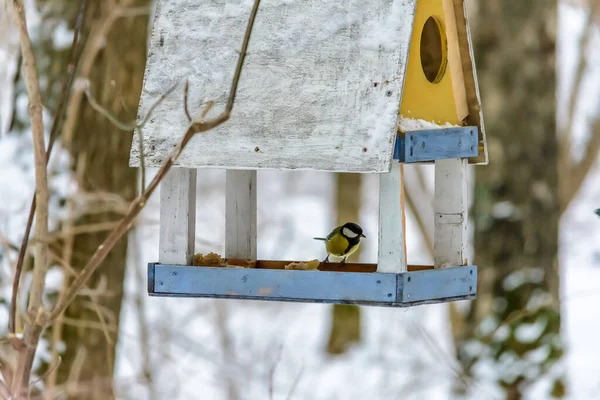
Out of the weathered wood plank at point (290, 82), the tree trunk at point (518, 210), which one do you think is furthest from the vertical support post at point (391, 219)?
Answer: the tree trunk at point (518, 210)

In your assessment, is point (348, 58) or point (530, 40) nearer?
point (348, 58)

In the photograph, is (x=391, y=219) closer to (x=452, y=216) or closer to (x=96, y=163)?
(x=452, y=216)

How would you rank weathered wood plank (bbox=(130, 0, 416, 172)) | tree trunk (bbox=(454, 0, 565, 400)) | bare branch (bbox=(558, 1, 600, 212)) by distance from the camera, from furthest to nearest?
1. bare branch (bbox=(558, 1, 600, 212))
2. tree trunk (bbox=(454, 0, 565, 400))
3. weathered wood plank (bbox=(130, 0, 416, 172))

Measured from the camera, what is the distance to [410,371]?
20.9 ft

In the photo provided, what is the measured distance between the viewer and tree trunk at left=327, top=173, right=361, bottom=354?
991 centimetres

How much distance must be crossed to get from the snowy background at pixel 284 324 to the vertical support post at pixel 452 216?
452 mm

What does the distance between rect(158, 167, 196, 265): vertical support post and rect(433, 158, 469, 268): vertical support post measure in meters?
0.81

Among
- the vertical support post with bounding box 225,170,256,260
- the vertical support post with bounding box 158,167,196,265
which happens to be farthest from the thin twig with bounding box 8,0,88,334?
the vertical support post with bounding box 225,170,256,260

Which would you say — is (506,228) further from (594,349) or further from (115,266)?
(594,349)

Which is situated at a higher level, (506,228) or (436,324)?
(506,228)

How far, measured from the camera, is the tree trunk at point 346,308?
32.5 ft

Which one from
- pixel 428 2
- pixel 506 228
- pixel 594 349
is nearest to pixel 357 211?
pixel 594 349

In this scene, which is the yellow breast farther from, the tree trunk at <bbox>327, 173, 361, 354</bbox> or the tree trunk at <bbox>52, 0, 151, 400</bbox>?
the tree trunk at <bbox>327, 173, 361, 354</bbox>

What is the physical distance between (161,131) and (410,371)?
13.9ft
